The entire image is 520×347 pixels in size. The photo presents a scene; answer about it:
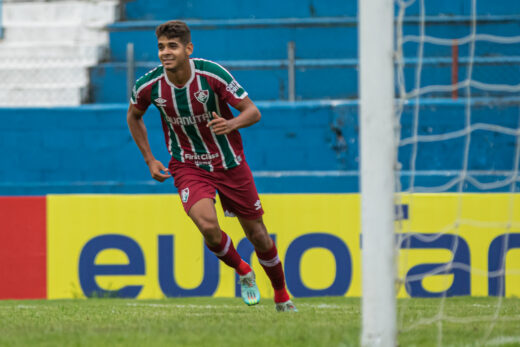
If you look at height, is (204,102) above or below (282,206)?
above

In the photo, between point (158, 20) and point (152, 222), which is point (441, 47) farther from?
point (152, 222)

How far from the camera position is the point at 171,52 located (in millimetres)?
5059

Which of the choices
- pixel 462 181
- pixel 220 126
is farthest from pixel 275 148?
pixel 462 181

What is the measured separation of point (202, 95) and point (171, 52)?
0.32 m

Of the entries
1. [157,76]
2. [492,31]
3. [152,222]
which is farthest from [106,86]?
[157,76]

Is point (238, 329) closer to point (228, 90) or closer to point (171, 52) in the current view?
point (228, 90)

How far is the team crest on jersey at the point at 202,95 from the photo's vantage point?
517 cm

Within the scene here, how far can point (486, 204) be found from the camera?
7.57 metres

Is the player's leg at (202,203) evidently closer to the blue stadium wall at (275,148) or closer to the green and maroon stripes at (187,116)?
the green and maroon stripes at (187,116)

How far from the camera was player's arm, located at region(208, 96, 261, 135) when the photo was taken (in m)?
4.77

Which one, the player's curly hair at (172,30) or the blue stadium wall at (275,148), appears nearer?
the player's curly hair at (172,30)

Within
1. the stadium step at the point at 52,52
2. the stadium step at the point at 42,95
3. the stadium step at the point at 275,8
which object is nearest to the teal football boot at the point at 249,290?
the stadium step at the point at 42,95

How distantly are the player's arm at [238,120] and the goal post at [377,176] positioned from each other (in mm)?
1818

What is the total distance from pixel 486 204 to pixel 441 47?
4039 millimetres
